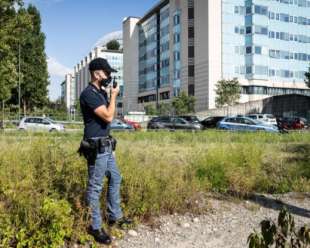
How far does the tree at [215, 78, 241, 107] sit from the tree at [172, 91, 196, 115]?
4.50m

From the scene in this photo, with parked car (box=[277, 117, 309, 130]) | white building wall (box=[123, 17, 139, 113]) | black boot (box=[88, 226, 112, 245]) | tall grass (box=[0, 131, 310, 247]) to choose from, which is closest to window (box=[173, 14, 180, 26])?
white building wall (box=[123, 17, 139, 113])

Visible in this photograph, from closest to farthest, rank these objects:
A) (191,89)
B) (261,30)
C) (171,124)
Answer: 1. (171,124)
2. (261,30)
3. (191,89)

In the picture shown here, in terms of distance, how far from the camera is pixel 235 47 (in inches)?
3012

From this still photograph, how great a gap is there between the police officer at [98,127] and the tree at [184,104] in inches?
2518

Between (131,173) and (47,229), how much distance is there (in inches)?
57.3

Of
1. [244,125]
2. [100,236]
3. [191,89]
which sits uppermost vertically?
[191,89]

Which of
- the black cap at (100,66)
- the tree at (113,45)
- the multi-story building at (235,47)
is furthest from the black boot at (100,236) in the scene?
the tree at (113,45)

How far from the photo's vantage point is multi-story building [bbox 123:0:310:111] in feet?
247

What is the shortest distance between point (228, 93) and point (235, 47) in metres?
13.1

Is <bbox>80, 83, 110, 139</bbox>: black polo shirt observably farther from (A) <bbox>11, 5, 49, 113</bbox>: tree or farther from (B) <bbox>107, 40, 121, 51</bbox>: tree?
(B) <bbox>107, 40, 121, 51</bbox>: tree

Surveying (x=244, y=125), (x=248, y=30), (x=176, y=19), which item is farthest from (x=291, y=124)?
(x=176, y=19)

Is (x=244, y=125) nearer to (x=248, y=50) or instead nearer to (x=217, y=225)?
(x=217, y=225)

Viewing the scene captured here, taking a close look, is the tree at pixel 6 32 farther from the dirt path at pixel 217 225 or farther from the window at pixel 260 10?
the window at pixel 260 10

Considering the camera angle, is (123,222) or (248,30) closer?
(123,222)
